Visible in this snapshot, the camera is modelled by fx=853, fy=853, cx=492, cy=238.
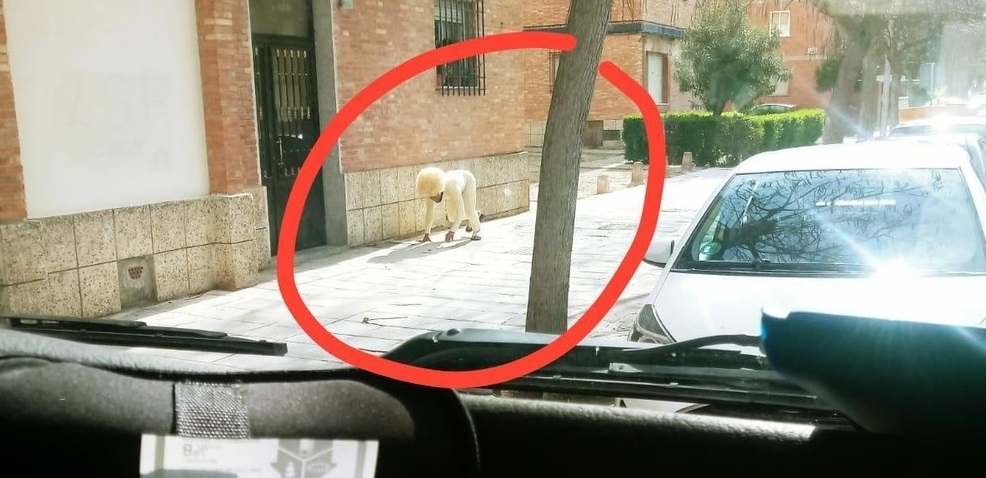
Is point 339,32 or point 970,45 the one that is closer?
point 339,32

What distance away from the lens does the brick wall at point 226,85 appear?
7273mm

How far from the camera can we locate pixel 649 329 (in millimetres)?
3695

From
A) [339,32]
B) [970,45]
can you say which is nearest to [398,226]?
[339,32]

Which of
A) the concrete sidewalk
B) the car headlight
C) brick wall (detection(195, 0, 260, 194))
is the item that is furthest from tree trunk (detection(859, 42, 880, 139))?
the car headlight

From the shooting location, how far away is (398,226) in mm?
10484

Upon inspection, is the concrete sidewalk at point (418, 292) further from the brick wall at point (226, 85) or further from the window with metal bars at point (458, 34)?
the window with metal bars at point (458, 34)

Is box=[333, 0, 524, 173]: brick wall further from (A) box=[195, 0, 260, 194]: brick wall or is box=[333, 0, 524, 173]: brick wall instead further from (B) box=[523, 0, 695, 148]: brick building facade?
(B) box=[523, 0, 695, 148]: brick building facade

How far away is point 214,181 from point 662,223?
4538 mm

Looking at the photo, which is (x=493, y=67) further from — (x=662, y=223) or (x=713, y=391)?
(x=713, y=391)

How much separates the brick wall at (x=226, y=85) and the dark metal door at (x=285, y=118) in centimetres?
68

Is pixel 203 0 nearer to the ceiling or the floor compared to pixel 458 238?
nearer to the ceiling

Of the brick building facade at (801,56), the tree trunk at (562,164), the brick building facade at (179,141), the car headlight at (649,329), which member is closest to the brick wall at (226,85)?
the brick building facade at (179,141)

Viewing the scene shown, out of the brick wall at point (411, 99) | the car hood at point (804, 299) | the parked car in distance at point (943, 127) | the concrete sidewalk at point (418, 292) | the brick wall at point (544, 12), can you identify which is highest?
the brick wall at point (544, 12)

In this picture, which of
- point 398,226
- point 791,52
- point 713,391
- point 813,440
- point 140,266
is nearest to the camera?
point 813,440
